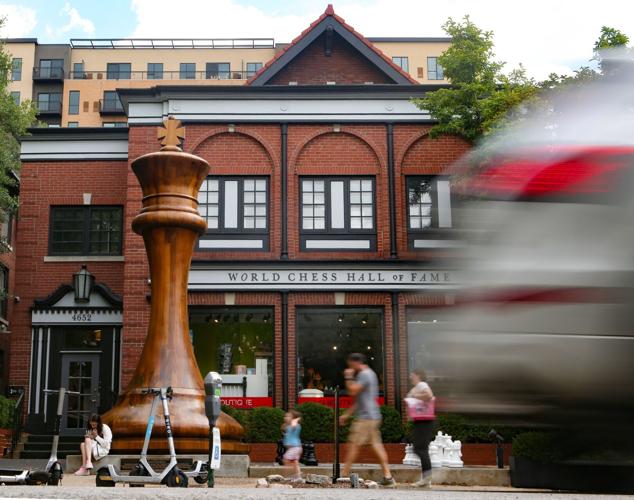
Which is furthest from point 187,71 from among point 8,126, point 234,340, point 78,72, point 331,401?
point 331,401

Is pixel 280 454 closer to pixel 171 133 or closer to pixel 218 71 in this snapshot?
pixel 171 133

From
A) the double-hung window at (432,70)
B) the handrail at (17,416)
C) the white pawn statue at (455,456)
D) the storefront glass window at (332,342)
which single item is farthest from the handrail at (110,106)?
the white pawn statue at (455,456)

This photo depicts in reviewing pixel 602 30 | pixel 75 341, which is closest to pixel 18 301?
pixel 75 341

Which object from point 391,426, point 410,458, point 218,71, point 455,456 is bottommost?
point 410,458

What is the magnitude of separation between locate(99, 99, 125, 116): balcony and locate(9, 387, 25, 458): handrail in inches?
1848

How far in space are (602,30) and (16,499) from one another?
16.6 meters

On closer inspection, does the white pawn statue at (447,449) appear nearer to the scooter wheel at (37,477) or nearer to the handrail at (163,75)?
the scooter wheel at (37,477)

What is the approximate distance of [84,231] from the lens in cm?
2383

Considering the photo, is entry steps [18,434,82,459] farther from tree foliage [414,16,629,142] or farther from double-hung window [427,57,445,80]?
double-hung window [427,57,445,80]

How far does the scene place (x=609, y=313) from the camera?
512 centimetres

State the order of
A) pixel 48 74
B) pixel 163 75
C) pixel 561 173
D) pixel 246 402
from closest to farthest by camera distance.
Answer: pixel 561 173 → pixel 246 402 → pixel 163 75 → pixel 48 74

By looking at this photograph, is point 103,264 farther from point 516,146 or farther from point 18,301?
point 516,146

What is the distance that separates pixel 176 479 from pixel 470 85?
12.9 meters

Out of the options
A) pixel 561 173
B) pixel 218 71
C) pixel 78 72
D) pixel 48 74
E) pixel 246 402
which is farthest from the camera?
pixel 78 72
